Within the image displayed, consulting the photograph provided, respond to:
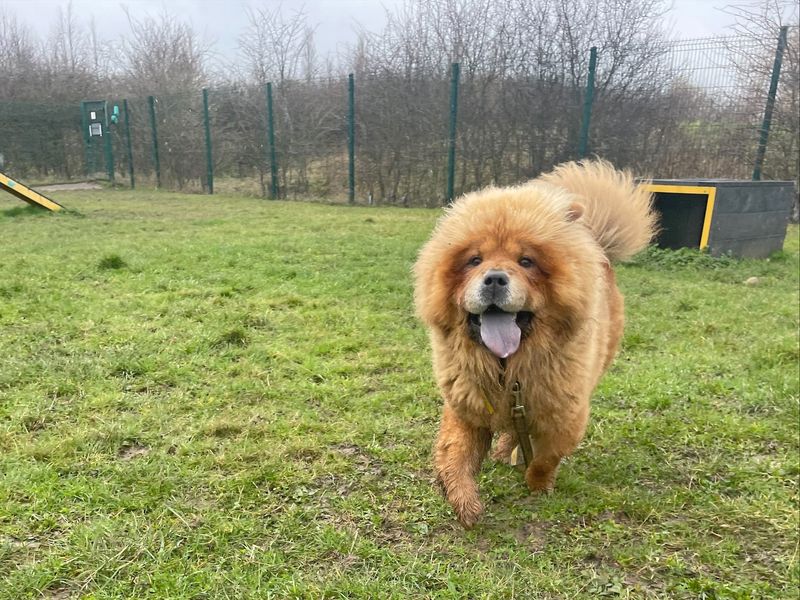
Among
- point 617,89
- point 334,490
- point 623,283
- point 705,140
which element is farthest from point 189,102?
point 334,490

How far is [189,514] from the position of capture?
2.38 m

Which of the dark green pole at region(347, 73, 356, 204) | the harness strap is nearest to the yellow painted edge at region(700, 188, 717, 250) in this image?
the harness strap

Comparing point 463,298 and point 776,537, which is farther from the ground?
point 463,298

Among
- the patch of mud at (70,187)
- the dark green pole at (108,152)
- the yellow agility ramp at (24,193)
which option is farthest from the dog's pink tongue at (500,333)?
the dark green pole at (108,152)

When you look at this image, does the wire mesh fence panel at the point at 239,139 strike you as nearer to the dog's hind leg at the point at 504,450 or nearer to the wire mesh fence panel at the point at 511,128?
the wire mesh fence panel at the point at 511,128

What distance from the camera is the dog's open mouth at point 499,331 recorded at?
2.10 metres

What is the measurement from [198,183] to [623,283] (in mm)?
14945

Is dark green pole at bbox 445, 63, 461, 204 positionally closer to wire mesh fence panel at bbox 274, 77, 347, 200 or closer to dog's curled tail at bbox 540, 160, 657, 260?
wire mesh fence panel at bbox 274, 77, 347, 200

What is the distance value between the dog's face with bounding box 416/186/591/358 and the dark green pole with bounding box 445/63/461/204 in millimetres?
10941

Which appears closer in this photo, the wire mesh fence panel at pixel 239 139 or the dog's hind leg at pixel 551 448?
the dog's hind leg at pixel 551 448

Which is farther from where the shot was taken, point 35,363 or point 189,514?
point 35,363

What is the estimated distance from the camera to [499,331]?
2.10 m

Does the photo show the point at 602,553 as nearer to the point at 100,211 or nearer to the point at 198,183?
the point at 100,211

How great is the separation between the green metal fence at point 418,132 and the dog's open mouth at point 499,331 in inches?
418
